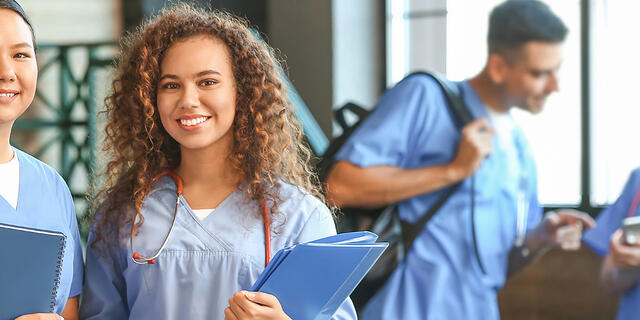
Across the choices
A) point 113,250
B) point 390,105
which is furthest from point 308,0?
point 113,250

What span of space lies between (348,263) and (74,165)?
261 centimetres

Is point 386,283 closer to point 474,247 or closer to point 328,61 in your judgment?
point 474,247

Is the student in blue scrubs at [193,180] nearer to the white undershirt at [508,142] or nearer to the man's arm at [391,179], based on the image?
the man's arm at [391,179]

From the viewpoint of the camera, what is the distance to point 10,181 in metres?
1.08

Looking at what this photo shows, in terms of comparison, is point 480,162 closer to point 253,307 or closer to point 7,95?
point 253,307

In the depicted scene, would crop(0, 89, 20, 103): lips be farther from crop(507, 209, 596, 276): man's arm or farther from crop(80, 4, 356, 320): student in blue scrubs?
crop(507, 209, 596, 276): man's arm

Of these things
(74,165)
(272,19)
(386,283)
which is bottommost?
(386,283)

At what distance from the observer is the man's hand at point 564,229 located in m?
2.54

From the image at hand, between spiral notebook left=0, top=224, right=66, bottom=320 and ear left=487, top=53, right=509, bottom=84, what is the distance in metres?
1.82

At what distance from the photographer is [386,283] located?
2150 millimetres

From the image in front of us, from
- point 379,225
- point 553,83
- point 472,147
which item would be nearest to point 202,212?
point 379,225

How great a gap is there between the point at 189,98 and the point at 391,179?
108 centimetres

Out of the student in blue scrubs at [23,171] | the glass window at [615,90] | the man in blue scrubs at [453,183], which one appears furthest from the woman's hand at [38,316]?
the glass window at [615,90]

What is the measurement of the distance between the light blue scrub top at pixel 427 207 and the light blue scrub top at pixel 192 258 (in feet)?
3.00
